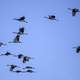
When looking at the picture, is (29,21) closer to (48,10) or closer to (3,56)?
(48,10)

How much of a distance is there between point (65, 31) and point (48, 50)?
8.2 inches

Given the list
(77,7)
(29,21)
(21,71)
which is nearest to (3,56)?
(21,71)

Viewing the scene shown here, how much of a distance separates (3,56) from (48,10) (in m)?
0.51

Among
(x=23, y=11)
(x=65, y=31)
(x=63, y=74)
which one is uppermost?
(x=23, y=11)

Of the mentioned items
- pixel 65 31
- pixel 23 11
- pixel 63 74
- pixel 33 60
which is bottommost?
pixel 63 74

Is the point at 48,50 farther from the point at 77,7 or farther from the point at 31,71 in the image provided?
the point at 77,7

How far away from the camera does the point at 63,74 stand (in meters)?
1.75

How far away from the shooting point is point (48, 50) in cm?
177

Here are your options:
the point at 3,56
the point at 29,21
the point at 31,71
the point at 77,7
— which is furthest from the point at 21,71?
the point at 77,7

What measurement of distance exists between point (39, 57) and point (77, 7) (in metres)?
0.51

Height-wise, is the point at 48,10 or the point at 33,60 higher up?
the point at 48,10

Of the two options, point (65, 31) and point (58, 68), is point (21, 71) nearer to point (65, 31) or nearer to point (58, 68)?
point (58, 68)

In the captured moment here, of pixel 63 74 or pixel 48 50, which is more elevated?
pixel 48 50

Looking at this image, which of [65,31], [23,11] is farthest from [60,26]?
[23,11]
